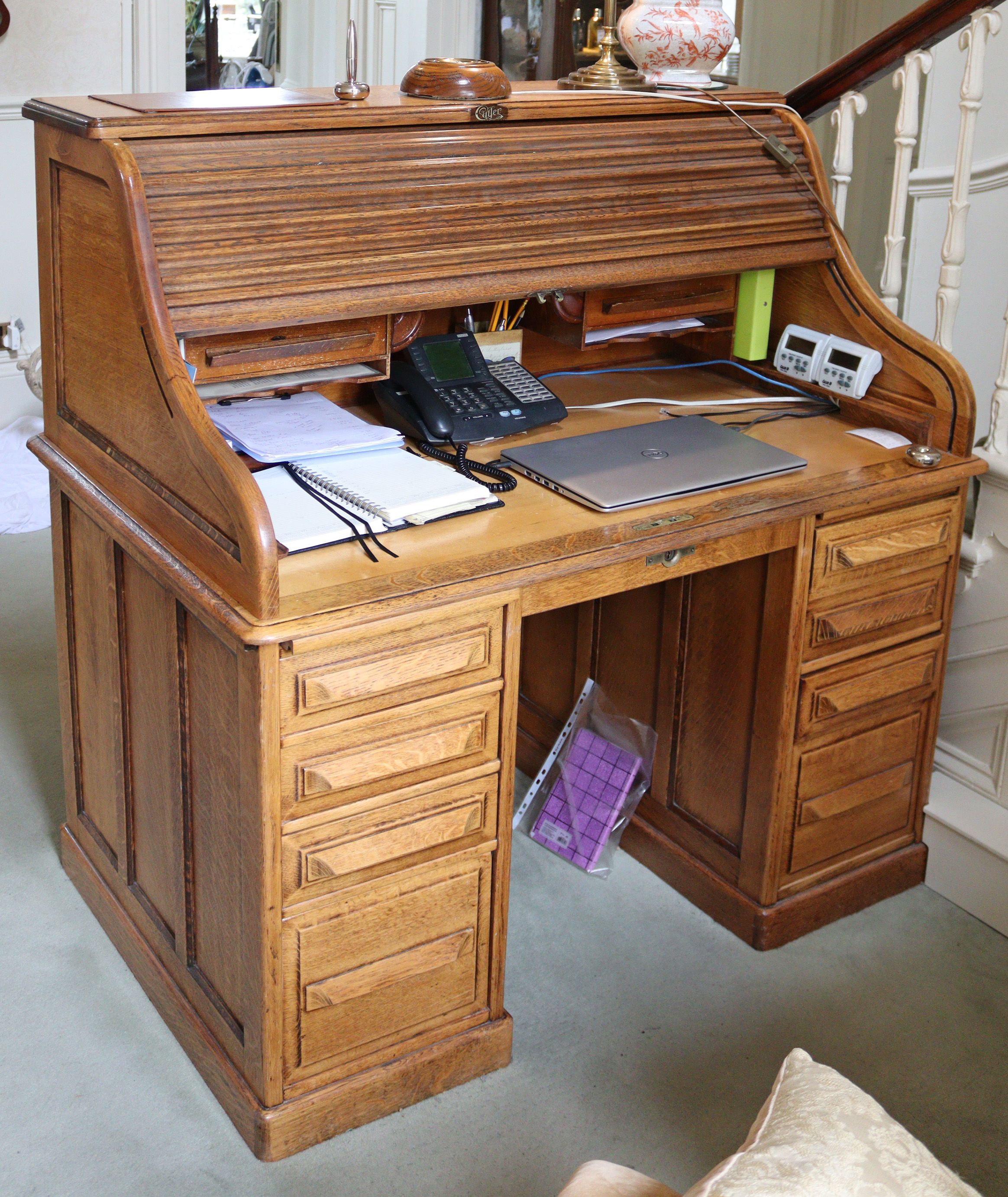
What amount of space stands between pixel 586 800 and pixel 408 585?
105 centimetres

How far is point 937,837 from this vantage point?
251 centimetres

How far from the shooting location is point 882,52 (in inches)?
93.7

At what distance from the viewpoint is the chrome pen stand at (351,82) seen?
1.90 meters

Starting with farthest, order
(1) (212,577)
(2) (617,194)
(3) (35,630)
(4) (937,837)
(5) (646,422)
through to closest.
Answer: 1. (3) (35,630)
2. (4) (937,837)
3. (5) (646,422)
4. (2) (617,194)
5. (1) (212,577)

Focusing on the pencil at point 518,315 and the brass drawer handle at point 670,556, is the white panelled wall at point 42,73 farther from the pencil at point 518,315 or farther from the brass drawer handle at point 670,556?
the brass drawer handle at point 670,556

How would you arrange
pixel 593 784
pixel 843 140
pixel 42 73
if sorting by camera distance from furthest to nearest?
pixel 42 73 → pixel 593 784 → pixel 843 140

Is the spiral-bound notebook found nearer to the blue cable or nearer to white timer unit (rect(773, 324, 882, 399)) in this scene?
the blue cable

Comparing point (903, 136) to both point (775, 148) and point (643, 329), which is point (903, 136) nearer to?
point (775, 148)

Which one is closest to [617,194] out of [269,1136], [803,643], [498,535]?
[498,535]

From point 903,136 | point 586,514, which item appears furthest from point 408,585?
point 903,136

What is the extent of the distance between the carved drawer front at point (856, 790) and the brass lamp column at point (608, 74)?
118cm

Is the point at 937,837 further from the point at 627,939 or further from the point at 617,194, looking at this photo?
the point at 617,194

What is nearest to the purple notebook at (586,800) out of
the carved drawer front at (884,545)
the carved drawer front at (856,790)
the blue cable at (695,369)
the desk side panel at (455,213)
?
the carved drawer front at (856,790)

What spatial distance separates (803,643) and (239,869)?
0.98 metres
